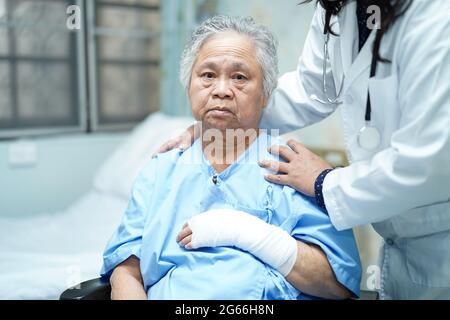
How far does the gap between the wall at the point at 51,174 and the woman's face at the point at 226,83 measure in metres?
1.40

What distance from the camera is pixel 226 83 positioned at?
1278mm

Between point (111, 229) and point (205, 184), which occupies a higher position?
point (205, 184)

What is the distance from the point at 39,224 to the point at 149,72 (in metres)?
1.17

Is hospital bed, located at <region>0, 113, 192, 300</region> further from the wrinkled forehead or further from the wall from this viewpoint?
the wrinkled forehead

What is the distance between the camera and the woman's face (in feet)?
4.17

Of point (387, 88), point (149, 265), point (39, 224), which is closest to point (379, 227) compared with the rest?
point (387, 88)

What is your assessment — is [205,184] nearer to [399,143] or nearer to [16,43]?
[399,143]

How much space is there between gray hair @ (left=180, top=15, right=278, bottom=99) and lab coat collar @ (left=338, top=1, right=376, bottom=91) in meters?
0.22

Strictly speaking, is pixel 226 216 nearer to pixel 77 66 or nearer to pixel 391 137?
pixel 391 137

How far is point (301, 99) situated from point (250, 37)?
10.2 inches

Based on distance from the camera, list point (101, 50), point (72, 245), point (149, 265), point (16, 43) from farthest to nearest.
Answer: point (101, 50) → point (16, 43) → point (72, 245) → point (149, 265)

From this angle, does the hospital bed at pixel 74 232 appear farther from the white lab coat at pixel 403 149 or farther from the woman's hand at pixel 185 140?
the white lab coat at pixel 403 149

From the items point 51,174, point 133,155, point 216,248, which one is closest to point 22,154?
point 51,174

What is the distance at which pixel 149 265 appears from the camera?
120 centimetres
